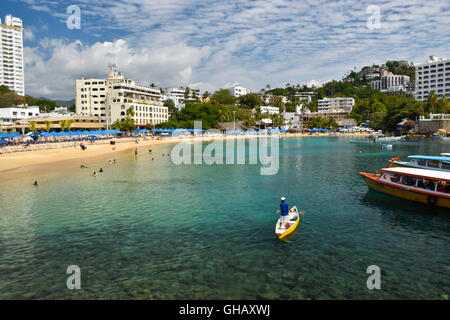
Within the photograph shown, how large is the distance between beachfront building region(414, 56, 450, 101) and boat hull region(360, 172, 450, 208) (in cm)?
15250

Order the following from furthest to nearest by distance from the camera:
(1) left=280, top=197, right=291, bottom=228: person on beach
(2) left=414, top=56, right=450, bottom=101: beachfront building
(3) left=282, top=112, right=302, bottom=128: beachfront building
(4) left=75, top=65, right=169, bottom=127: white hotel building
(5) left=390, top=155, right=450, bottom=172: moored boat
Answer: (3) left=282, top=112, right=302, bottom=128: beachfront building, (2) left=414, top=56, right=450, bottom=101: beachfront building, (4) left=75, top=65, right=169, bottom=127: white hotel building, (5) left=390, top=155, right=450, bottom=172: moored boat, (1) left=280, top=197, right=291, bottom=228: person on beach

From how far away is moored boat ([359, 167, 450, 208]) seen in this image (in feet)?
68.5

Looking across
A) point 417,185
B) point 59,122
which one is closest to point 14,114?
point 59,122

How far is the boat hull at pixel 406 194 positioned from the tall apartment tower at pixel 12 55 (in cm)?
19979

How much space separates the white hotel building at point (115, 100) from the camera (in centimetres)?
11750

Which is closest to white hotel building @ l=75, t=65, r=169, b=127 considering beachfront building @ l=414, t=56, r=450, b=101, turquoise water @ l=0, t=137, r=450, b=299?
turquoise water @ l=0, t=137, r=450, b=299

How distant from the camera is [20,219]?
1983 centimetres

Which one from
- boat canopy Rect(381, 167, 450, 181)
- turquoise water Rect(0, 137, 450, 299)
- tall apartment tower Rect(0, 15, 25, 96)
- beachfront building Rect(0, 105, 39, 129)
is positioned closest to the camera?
turquoise water Rect(0, 137, 450, 299)

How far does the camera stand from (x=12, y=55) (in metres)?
177

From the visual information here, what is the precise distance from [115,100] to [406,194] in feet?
372

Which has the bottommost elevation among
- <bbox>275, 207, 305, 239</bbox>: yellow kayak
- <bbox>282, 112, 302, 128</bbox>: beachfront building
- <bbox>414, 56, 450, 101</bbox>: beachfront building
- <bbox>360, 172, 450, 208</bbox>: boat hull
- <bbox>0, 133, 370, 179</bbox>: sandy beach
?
<bbox>275, 207, 305, 239</bbox>: yellow kayak
